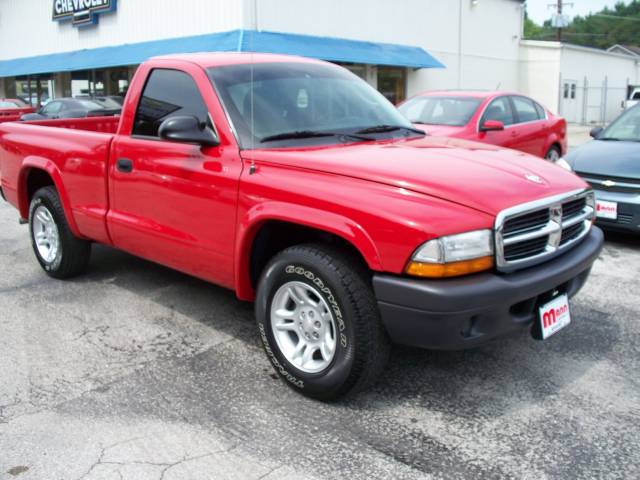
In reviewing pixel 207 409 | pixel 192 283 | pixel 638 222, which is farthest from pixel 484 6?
pixel 207 409

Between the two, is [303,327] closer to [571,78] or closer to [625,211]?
[625,211]

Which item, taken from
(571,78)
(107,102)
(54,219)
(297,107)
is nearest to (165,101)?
(297,107)

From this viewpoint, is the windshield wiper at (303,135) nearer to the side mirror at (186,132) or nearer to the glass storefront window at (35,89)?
the side mirror at (186,132)

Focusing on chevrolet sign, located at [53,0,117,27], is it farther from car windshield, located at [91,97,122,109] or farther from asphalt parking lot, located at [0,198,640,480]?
asphalt parking lot, located at [0,198,640,480]

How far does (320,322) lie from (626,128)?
5.70 meters

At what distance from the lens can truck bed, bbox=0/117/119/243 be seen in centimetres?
470

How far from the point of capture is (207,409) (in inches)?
129

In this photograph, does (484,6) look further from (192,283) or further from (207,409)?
(207,409)

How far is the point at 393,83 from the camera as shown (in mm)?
25016

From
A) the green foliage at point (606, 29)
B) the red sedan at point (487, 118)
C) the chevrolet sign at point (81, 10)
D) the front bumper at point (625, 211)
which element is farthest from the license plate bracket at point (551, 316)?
the green foliage at point (606, 29)

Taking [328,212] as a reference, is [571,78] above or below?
above

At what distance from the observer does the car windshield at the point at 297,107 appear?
3.82 m

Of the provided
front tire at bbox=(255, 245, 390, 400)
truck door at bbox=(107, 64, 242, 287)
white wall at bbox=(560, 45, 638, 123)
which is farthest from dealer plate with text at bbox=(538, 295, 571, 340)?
white wall at bbox=(560, 45, 638, 123)

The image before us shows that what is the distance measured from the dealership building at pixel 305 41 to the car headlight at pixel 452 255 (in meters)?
14.1
